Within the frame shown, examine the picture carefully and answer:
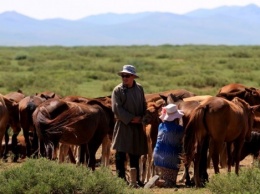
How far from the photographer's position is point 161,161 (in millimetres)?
9836

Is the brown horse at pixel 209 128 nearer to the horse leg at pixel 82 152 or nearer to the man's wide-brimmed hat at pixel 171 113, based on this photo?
the man's wide-brimmed hat at pixel 171 113

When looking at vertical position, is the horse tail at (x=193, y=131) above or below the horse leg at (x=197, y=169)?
above

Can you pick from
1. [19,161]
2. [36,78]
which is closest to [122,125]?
[19,161]

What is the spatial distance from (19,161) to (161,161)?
518 centimetres

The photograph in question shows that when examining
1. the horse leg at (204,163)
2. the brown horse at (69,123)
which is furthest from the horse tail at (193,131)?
the brown horse at (69,123)

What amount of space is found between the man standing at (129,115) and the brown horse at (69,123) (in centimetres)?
80

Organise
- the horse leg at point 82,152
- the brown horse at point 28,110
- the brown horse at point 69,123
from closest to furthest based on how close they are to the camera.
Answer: the brown horse at point 69,123, the horse leg at point 82,152, the brown horse at point 28,110

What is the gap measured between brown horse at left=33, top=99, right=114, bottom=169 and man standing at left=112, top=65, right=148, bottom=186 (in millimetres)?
804

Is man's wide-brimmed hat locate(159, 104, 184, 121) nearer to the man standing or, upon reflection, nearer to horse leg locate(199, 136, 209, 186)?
the man standing

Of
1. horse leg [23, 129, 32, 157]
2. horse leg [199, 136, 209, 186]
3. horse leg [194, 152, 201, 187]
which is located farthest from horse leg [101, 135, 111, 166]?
horse leg [194, 152, 201, 187]

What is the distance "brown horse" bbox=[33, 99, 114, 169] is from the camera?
9.80 meters

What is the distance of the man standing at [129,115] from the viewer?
31.4 feet

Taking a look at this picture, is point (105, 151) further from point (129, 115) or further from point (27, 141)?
point (129, 115)

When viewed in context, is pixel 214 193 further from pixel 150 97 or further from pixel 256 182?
pixel 150 97
